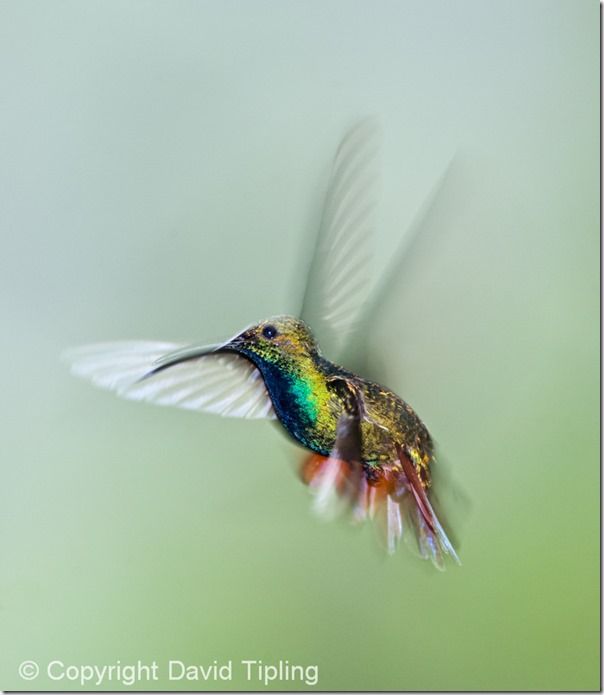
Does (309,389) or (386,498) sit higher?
(309,389)

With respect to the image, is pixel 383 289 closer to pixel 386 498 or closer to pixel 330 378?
pixel 330 378

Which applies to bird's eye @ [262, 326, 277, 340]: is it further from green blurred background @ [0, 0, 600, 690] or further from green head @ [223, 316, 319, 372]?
green blurred background @ [0, 0, 600, 690]

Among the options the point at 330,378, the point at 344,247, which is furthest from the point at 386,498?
the point at 344,247

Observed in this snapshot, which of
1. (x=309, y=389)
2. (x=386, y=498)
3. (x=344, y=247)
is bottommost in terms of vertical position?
(x=386, y=498)

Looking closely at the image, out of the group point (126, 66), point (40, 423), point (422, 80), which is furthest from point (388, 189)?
point (40, 423)

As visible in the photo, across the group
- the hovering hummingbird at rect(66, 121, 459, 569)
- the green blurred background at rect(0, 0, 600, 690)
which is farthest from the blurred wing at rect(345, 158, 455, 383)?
the green blurred background at rect(0, 0, 600, 690)

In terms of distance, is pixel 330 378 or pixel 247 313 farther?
pixel 247 313
